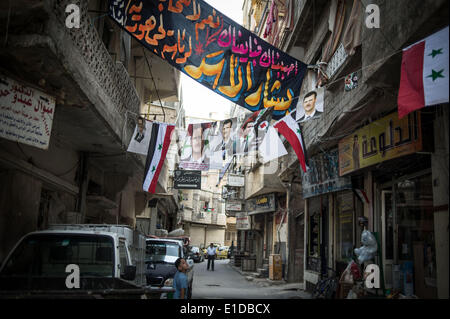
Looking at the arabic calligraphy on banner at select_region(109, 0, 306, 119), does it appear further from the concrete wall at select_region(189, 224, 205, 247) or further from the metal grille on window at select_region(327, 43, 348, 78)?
the concrete wall at select_region(189, 224, 205, 247)

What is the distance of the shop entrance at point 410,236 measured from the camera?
22.2 feet

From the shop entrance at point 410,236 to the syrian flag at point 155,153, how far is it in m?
5.52

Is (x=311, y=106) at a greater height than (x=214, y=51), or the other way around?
(x=214, y=51)

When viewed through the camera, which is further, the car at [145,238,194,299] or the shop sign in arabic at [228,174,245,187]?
the shop sign in arabic at [228,174,245,187]

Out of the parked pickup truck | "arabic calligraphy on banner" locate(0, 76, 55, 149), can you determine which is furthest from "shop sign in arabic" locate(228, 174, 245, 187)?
"arabic calligraphy on banner" locate(0, 76, 55, 149)

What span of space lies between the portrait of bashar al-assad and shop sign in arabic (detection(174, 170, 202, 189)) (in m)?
14.0

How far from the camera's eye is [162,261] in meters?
10.9

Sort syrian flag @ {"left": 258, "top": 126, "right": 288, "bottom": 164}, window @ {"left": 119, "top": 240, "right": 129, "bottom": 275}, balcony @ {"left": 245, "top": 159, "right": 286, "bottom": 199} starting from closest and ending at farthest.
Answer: window @ {"left": 119, "top": 240, "right": 129, "bottom": 275}
syrian flag @ {"left": 258, "top": 126, "right": 288, "bottom": 164}
balcony @ {"left": 245, "top": 159, "right": 286, "bottom": 199}

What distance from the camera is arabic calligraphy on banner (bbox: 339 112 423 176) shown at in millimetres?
6211

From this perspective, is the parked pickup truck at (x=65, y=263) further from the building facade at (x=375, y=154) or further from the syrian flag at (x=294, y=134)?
the building facade at (x=375, y=154)

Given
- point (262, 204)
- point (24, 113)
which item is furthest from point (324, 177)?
point (262, 204)

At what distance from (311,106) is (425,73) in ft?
13.7

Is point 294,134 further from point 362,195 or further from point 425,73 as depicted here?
point 425,73

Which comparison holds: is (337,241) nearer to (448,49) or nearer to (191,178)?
(448,49)
